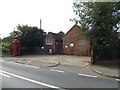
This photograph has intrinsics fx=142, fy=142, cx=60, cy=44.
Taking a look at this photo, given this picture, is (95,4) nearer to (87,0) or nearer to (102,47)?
(87,0)

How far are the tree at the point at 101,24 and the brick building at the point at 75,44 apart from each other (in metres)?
10.2

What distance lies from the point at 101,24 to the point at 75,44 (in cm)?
1377

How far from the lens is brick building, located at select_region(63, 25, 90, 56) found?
24431 mm

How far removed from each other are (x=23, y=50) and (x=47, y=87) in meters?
23.5

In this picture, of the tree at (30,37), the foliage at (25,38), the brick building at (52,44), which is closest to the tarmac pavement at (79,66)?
the brick building at (52,44)

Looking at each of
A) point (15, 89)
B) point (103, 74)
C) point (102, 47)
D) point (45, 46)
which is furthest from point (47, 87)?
point (45, 46)

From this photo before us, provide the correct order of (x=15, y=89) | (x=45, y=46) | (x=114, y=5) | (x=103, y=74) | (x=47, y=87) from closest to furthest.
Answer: (x=15, y=89), (x=47, y=87), (x=103, y=74), (x=114, y=5), (x=45, y=46)

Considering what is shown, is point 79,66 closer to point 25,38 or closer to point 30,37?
point 25,38

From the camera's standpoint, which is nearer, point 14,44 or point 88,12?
point 88,12

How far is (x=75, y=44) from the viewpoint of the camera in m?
25.9

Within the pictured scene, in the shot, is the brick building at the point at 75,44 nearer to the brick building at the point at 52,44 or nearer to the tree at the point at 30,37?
the brick building at the point at 52,44

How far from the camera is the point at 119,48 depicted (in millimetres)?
13336

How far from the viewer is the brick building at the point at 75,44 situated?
24.4 metres

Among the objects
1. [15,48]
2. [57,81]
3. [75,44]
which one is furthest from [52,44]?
[57,81]
